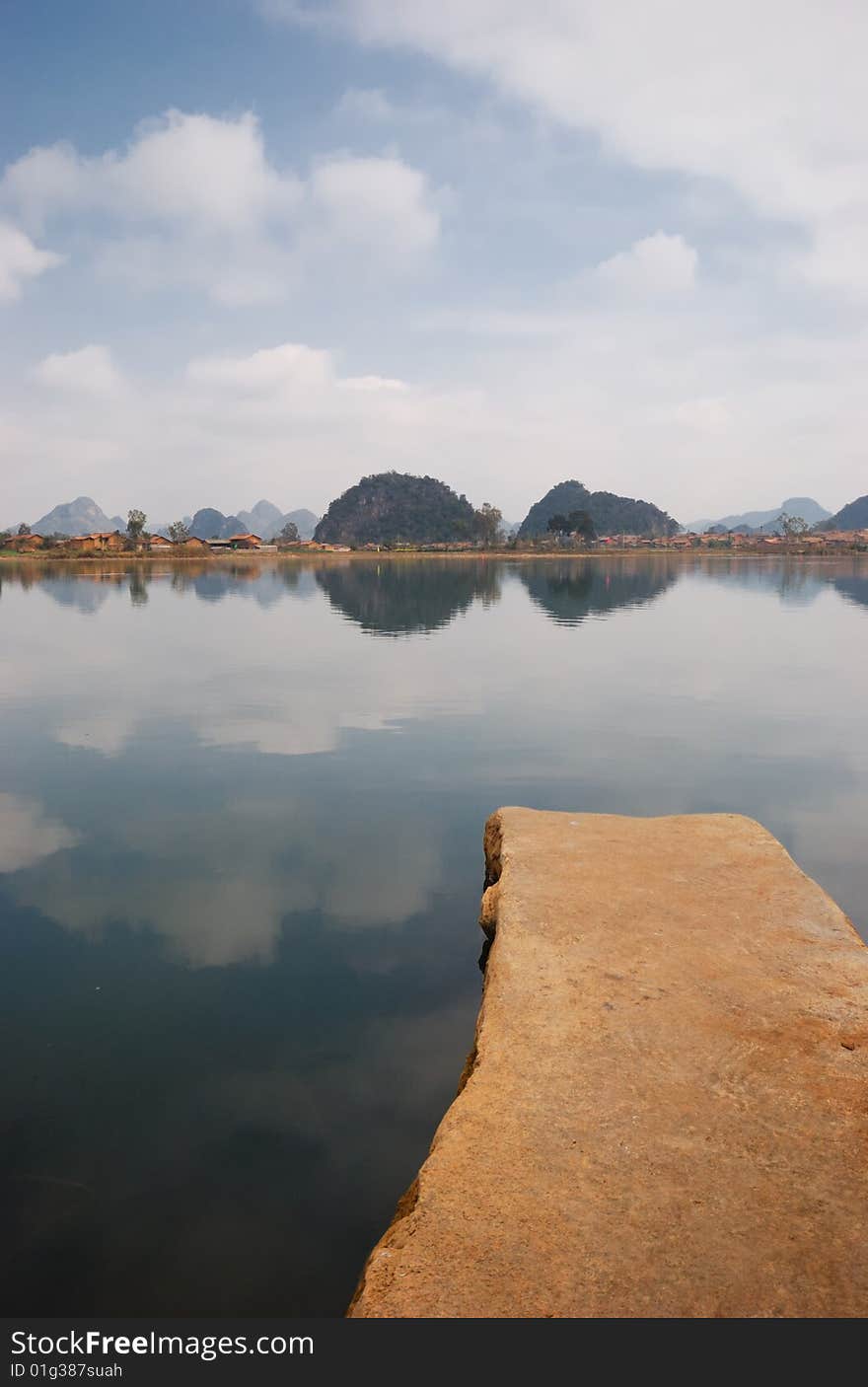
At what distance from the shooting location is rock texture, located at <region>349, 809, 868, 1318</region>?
127 inches

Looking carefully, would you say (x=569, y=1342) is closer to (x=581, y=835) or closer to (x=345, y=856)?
(x=581, y=835)

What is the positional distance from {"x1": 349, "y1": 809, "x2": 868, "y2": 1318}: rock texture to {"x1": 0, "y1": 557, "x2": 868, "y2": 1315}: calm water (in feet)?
3.67

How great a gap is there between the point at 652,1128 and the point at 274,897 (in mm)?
5680

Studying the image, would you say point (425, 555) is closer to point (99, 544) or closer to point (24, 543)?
point (99, 544)

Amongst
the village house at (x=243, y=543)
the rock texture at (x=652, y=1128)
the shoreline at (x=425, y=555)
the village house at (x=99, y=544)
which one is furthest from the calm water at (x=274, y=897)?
the village house at (x=243, y=543)

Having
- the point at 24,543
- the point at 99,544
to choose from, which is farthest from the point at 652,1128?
the point at 24,543

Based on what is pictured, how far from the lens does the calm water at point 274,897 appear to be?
470 centimetres

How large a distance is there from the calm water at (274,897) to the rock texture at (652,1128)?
1119 millimetres

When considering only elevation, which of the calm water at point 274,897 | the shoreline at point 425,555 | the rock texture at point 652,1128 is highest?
the shoreline at point 425,555

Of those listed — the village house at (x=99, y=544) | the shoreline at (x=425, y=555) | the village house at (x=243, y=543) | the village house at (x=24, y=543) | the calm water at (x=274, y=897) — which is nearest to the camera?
the calm water at (x=274, y=897)

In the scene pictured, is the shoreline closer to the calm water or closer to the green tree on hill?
the green tree on hill

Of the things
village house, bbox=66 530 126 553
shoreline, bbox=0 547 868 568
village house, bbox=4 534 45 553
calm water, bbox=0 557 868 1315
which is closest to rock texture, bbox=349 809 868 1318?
calm water, bbox=0 557 868 1315

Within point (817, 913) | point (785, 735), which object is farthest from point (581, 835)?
point (785, 735)

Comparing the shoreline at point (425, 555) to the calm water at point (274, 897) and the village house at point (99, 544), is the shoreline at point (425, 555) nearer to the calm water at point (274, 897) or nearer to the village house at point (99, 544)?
the village house at point (99, 544)
